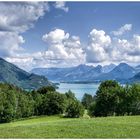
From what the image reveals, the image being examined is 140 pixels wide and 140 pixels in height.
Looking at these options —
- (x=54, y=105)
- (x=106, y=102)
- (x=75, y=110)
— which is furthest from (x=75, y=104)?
(x=54, y=105)

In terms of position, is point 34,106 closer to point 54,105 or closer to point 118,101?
point 54,105

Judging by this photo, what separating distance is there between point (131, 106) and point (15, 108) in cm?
2793

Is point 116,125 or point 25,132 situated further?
point 116,125

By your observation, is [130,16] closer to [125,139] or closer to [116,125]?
[116,125]

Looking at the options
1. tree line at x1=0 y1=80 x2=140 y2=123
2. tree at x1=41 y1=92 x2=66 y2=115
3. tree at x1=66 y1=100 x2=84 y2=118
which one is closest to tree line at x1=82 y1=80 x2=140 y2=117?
tree line at x1=0 y1=80 x2=140 y2=123

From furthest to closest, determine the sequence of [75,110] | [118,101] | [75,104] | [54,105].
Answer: [54,105], [75,104], [75,110], [118,101]

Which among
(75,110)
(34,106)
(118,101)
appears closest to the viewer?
(118,101)

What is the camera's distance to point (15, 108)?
87188 mm

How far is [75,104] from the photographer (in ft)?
267

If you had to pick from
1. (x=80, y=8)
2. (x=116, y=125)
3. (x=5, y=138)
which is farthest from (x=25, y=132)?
(x=80, y=8)

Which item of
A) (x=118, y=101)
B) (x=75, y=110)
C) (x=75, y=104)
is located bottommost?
(x=75, y=110)

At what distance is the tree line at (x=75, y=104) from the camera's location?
244ft

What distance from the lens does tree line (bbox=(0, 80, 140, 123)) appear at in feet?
244

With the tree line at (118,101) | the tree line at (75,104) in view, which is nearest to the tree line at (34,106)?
the tree line at (75,104)
